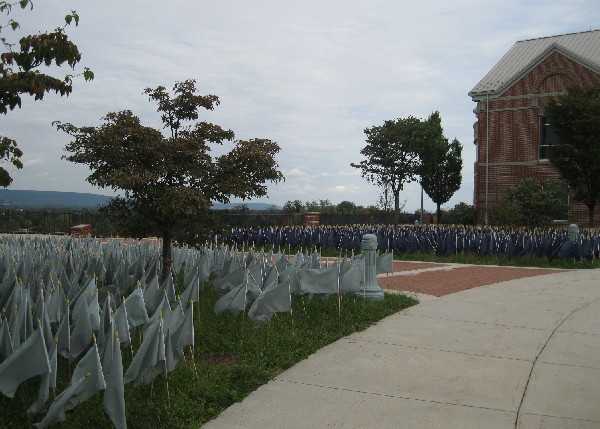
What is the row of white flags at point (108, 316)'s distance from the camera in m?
4.44

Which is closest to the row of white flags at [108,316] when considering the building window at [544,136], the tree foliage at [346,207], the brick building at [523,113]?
the brick building at [523,113]

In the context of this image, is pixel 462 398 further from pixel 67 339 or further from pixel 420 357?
pixel 67 339

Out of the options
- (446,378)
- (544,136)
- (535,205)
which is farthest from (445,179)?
(446,378)

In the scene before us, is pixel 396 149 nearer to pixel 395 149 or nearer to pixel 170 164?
pixel 395 149

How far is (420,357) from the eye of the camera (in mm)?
6340

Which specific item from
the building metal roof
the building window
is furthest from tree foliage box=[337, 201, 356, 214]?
the building window

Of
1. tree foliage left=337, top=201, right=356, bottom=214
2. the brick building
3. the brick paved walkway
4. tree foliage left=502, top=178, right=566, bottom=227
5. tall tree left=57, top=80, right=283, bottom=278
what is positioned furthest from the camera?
tree foliage left=337, top=201, right=356, bottom=214

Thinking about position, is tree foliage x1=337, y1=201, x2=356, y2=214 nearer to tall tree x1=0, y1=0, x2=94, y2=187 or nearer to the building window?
the building window

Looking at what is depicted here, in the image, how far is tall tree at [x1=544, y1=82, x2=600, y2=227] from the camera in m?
24.4

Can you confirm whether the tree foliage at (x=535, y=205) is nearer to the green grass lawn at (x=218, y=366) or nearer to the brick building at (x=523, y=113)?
the brick building at (x=523, y=113)

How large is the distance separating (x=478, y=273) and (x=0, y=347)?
10.8 metres

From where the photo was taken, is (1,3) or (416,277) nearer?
(1,3)

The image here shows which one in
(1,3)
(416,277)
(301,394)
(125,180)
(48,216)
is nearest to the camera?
(301,394)

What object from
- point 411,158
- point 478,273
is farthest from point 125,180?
point 411,158
